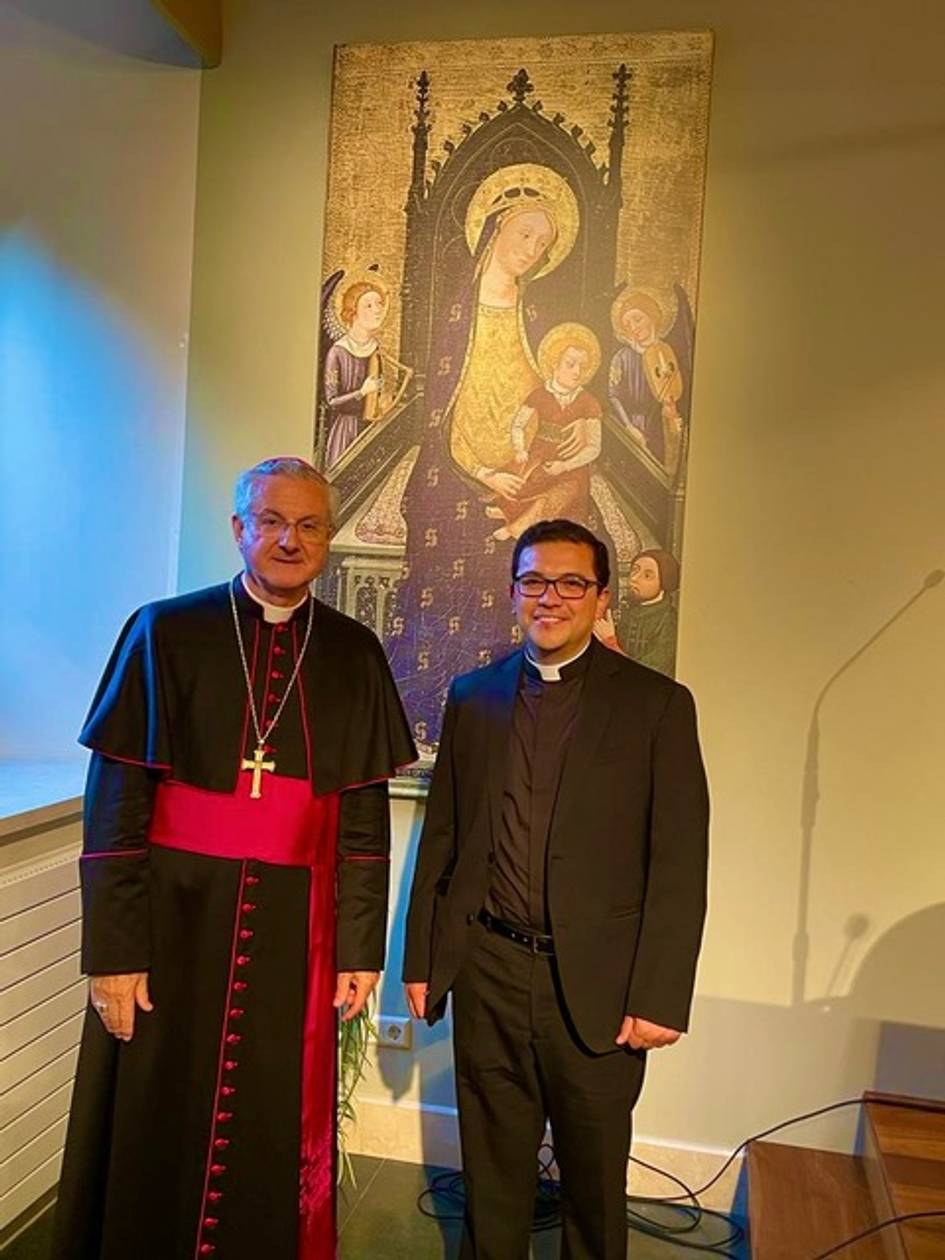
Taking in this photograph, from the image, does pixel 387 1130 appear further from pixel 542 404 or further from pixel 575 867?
pixel 542 404

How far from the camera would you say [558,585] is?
5.80 ft

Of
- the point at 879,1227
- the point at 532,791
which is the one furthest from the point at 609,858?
the point at 879,1227

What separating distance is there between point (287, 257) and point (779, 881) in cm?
186

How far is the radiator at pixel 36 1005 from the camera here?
2143mm

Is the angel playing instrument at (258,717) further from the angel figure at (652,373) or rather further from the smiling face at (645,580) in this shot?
the angel figure at (652,373)

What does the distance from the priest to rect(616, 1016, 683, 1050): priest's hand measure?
440mm

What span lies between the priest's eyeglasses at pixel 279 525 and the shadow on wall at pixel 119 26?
1517mm

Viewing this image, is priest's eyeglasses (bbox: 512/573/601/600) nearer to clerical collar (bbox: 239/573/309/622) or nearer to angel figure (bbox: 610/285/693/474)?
clerical collar (bbox: 239/573/309/622)

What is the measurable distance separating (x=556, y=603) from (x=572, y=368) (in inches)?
34.0

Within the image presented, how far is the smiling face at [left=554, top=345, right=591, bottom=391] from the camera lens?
2430 millimetres

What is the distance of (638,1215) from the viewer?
2.39 metres

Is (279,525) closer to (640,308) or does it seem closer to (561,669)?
(561,669)

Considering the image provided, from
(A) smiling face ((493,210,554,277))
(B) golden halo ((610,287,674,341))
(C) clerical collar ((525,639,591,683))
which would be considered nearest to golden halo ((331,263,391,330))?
(A) smiling face ((493,210,554,277))

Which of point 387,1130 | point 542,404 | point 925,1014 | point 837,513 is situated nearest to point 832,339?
point 837,513
